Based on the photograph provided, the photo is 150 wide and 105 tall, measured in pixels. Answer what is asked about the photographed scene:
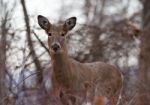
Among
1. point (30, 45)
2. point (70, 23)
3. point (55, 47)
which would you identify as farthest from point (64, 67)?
point (30, 45)

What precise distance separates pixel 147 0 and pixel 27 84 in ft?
37.5

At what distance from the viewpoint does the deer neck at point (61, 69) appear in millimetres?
12641

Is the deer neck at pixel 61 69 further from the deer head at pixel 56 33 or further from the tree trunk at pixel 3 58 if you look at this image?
the tree trunk at pixel 3 58

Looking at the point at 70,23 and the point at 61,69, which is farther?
the point at 70,23

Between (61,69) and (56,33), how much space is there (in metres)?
0.64

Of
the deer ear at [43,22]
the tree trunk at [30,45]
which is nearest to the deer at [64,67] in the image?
the deer ear at [43,22]

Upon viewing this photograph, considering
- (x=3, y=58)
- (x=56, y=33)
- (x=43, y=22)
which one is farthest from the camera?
(x=43, y=22)

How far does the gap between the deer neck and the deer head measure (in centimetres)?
15

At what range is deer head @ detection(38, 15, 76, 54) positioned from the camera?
12445 mm

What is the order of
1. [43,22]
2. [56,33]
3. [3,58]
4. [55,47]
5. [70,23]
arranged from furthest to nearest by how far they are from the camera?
[70,23]
[43,22]
[56,33]
[55,47]
[3,58]

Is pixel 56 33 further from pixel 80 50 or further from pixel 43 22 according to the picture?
pixel 80 50

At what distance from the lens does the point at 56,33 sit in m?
12.7

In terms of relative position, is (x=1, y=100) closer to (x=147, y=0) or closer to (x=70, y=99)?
(x=70, y=99)

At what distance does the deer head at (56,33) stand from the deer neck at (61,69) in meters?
0.15
